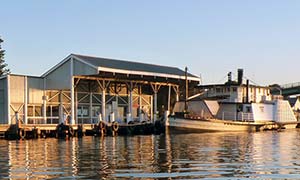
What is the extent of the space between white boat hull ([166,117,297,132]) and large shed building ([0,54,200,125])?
447 cm

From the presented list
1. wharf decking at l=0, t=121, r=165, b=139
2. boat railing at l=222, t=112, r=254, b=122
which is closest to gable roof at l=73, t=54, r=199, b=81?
wharf decking at l=0, t=121, r=165, b=139

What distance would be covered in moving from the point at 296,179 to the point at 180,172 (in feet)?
12.3

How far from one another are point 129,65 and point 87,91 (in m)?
5.65

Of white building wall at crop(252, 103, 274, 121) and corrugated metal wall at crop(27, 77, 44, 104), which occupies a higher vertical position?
corrugated metal wall at crop(27, 77, 44, 104)

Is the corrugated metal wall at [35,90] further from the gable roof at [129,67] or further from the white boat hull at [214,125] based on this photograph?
the white boat hull at [214,125]

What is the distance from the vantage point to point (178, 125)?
55.5 metres

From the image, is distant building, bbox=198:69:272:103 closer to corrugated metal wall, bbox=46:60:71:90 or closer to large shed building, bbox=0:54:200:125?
large shed building, bbox=0:54:200:125

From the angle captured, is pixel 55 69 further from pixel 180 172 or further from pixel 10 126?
pixel 180 172

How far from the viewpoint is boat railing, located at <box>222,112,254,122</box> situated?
64.3 meters

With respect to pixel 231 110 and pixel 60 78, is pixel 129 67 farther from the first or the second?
pixel 231 110

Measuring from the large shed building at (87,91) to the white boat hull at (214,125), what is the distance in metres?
4.47

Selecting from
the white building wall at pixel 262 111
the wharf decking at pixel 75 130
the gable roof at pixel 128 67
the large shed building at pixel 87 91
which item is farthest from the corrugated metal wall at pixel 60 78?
the white building wall at pixel 262 111

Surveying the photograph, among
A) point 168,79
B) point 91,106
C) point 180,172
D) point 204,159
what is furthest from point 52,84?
point 180,172

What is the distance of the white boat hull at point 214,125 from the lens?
55.6 meters
